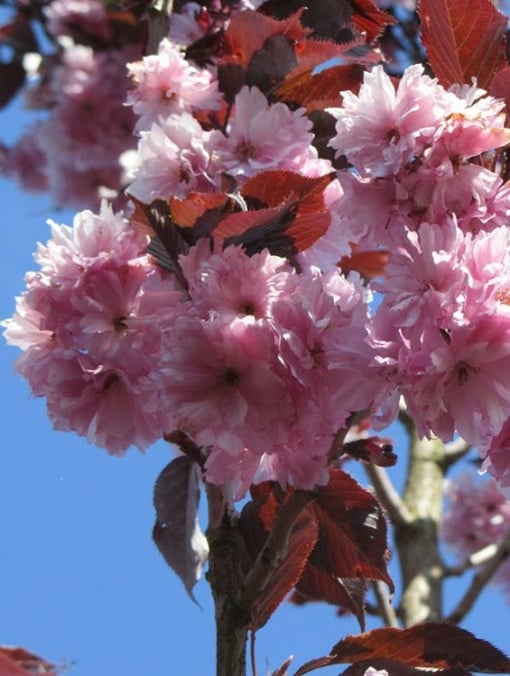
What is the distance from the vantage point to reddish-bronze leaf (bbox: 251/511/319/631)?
1.01 meters

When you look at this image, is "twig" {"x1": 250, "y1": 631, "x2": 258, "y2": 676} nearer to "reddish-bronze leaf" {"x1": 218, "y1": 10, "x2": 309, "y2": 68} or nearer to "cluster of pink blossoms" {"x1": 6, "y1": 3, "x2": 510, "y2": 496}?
"cluster of pink blossoms" {"x1": 6, "y1": 3, "x2": 510, "y2": 496}

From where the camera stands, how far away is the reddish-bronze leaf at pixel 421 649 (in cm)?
98

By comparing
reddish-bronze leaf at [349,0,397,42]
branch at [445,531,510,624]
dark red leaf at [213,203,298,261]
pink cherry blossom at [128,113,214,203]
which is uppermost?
reddish-bronze leaf at [349,0,397,42]

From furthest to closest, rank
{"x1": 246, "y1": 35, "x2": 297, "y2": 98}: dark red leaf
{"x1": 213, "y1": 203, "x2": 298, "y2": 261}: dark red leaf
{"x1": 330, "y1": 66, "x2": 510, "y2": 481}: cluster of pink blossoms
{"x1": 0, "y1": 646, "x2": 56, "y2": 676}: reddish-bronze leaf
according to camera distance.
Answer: {"x1": 246, "y1": 35, "x2": 297, "y2": 98}: dark red leaf, {"x1": 213, "y1": 203, "x2": 298, "y2": 261}: dark red leaf, {"x1": 330, "y1": 66, "x2": 510, "y2": 481}: cluster of pink blossoms, {"x1": 0, "y1": 646, "x2": 56, "y2": 676}: reddish-bronze leaf

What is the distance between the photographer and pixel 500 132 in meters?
0.90

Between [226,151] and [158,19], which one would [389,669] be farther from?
[158,19]

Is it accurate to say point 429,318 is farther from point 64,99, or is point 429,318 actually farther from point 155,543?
point 64,99

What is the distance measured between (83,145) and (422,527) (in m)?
1.66

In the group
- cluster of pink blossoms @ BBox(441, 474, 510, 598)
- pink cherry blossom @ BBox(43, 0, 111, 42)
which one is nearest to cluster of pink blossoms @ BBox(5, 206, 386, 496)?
cluster of pink blossoms @ BBox(441, 474, 510, 598)

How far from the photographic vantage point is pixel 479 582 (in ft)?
9.43

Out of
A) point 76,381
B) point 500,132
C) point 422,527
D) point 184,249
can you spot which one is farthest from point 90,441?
point 422,527

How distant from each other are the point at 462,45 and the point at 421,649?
0.62 meters

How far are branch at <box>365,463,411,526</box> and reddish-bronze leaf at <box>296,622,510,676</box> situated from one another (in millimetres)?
1947

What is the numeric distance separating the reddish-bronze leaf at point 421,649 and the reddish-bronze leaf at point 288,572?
66 millimetres
